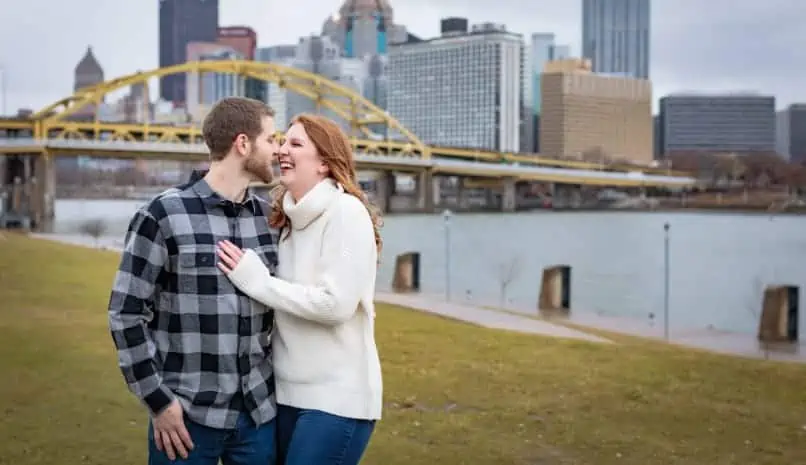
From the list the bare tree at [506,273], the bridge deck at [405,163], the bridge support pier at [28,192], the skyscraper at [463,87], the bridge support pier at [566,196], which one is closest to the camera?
the bare tree at [506,273]

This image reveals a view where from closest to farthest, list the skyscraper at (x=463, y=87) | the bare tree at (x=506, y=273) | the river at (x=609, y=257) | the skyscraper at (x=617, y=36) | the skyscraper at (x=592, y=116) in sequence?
the river at (x=609, y=257) < the bare tree at (x=506, y=273) < the skyscraper at (x=592, y=116) < the skyscraper at (x=463, y=87) < the skyscraper at (x=617, y=36)

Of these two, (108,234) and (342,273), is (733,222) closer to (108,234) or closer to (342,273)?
(108,234)

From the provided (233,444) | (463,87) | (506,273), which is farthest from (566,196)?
(233,444)

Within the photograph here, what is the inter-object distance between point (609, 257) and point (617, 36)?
47.0 m

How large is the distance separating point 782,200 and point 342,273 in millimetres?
53796

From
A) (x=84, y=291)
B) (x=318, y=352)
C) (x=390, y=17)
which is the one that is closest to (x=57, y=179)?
(x=390, y=17)

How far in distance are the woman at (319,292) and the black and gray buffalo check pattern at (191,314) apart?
0.14 ft

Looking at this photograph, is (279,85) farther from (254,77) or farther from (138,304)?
(138,304)

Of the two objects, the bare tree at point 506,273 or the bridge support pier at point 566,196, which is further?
the bridge support pier at point 566,196

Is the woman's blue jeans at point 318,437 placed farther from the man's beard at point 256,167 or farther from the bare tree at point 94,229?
the bare tree at point 94,229

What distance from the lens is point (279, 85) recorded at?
47688 mm

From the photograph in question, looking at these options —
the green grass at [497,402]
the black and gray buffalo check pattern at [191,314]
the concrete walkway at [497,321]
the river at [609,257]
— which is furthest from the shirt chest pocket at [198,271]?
the river at [609,257]

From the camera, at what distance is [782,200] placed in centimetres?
5262

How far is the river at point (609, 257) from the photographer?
761 inches
